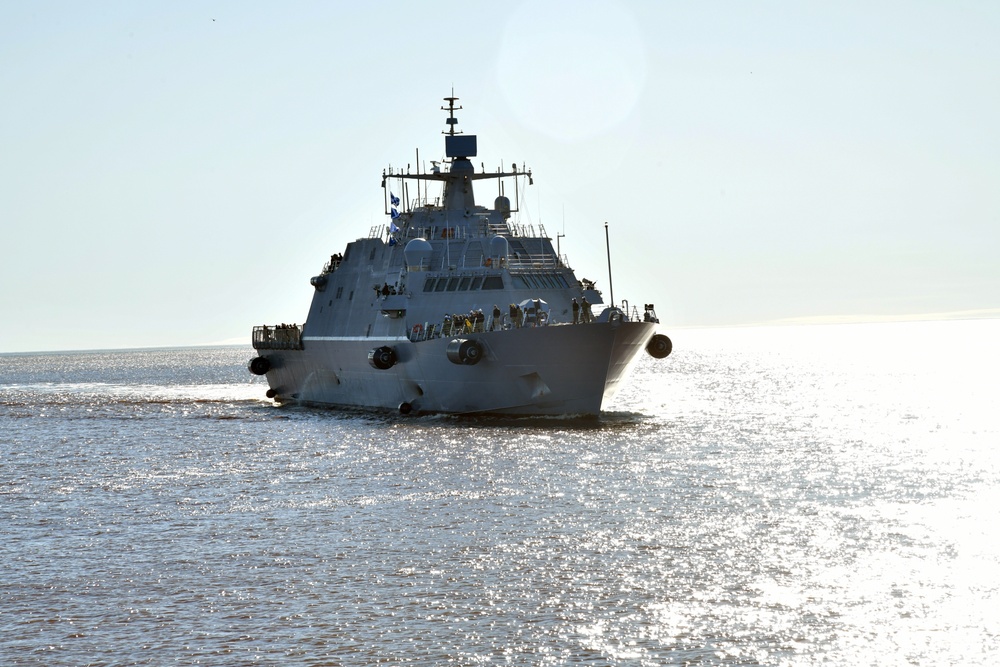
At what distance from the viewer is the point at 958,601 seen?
53.3ft

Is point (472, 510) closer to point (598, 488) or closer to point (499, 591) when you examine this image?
point (598, 488)

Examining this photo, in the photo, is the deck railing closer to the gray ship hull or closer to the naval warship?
the naval warship

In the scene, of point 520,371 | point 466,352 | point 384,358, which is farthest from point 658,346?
point 384,358

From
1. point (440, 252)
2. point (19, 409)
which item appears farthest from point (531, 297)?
point (19, 409)

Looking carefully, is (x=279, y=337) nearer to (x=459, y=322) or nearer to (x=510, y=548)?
(x=459, y=322)

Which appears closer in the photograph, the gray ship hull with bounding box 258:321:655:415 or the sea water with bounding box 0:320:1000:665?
the sea water with bounding box 0:320:1000:665

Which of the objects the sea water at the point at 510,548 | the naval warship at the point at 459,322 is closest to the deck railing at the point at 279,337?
the naval warship at the point at 459,322

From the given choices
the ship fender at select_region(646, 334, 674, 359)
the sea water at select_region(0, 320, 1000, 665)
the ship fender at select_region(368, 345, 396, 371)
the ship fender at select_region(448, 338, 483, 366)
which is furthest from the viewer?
the ship fender at select_region(368, 345, 396, 371)

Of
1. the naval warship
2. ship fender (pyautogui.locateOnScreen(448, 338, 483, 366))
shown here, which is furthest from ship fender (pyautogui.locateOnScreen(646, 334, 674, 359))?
ship fender (pyautogui.locateOnScreen(448, 338, 483, 366))

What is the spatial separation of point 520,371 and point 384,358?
733cm

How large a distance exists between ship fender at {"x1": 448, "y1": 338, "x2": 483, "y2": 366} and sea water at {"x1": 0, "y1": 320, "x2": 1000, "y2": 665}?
234 cm

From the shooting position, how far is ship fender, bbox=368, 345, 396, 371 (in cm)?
4497

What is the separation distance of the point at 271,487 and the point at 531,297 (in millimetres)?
17805

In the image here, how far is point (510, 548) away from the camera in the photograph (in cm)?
2042
